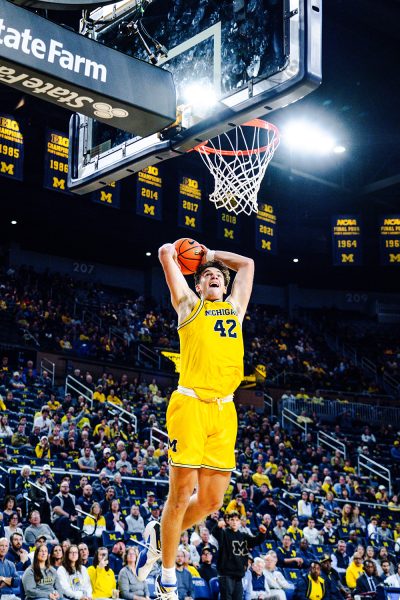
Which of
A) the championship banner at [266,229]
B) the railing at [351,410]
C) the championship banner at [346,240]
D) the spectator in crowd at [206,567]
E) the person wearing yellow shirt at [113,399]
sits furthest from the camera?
the championship banner at [346,240]

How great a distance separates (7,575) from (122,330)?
16.9 m

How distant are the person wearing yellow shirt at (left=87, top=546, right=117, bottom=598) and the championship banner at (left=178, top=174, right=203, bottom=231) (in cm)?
1606

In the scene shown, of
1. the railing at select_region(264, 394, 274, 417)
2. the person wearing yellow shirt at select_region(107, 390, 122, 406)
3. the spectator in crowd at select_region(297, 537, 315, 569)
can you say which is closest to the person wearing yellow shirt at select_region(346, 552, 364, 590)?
the spectator in crowd at select_region(297, 537, 315, 569)

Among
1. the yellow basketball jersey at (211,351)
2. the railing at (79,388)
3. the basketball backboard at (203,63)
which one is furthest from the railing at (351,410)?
the yellow basketball jersey at (211,351)

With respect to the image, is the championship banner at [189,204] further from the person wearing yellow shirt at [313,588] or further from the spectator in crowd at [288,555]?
the person wearing yellow shirt at [313,588]

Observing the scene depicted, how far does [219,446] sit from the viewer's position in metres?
5.22

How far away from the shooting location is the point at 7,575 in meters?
10.2

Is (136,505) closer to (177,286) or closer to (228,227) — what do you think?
(177,286)

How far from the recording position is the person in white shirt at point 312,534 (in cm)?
1574

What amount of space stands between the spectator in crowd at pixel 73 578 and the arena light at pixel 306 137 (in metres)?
19.0

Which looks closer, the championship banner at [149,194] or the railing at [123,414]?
the railing at [123,414]

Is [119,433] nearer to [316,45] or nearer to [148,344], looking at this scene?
[148,344]

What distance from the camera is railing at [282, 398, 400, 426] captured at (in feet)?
86.5

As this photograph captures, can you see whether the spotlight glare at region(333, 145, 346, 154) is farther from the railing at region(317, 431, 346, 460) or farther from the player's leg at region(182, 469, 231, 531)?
the player's leg at region(182, 469, 231, 531)
